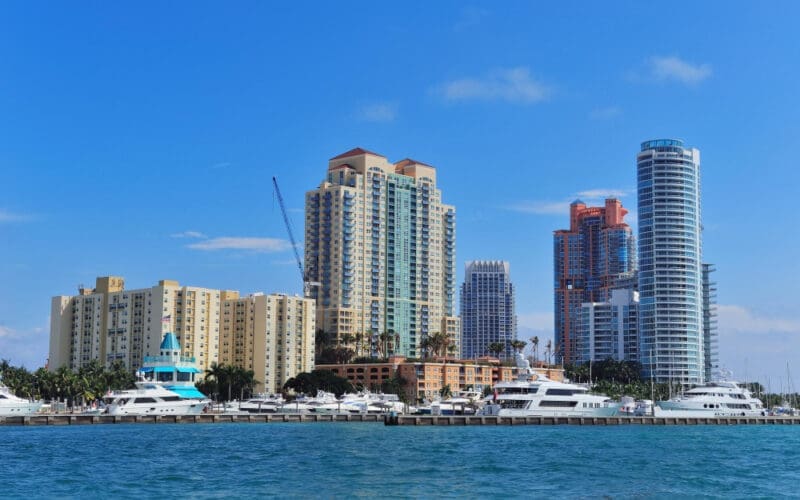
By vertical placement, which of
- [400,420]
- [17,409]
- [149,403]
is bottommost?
[400,420]

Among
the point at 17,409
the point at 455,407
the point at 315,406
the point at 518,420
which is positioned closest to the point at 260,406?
the point at 315,406

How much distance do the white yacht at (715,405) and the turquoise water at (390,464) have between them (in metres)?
37.0

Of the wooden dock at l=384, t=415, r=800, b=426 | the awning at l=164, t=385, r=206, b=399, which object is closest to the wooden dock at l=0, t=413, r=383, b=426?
the awning at l=164, t=385, r=206, b=399

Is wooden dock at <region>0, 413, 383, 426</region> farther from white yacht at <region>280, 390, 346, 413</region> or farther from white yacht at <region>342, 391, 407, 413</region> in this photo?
white yacht at <region>280, 390, 346, 413</region>

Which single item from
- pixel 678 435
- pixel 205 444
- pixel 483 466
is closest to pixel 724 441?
pixel 678 435

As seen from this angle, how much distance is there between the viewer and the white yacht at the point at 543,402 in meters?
152

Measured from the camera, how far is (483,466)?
83500mm

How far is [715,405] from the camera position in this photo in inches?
6781

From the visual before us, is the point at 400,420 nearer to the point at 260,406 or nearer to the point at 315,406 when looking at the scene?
the point at 315,406

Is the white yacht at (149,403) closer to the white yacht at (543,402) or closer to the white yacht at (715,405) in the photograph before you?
the white yacht at (543,402)

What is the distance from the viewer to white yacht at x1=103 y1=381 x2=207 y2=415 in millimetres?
156375

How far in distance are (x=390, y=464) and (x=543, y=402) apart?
7173cm

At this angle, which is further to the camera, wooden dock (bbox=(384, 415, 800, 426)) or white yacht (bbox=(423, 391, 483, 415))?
white yacht (bbox=(423, 391, 483, 415))

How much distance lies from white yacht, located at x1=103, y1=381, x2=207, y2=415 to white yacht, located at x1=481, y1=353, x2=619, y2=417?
153 feet
